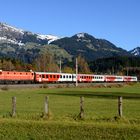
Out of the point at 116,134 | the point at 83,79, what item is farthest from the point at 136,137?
the point at 83,79

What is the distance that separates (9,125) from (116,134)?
18.3 ft

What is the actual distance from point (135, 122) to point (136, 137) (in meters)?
3.45

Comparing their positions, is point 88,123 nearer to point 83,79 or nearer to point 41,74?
point 41,74

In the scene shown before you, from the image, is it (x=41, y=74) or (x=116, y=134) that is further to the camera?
(x=41, y=74)

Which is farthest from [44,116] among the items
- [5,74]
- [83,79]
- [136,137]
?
[83,79]

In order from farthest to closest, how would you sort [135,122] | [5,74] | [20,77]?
[20,77], [5,74], [135,122]

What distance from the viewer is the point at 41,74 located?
108 meters

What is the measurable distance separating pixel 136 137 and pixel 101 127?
6.96 ft

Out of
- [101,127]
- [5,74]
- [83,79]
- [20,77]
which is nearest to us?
[101,127]

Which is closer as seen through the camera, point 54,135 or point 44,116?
point 54,135

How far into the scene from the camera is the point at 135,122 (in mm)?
23672

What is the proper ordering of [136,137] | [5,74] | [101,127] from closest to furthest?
[136,137], [101,127], [5,74]

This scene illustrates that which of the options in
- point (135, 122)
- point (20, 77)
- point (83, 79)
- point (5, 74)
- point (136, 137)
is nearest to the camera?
point (136, 137)

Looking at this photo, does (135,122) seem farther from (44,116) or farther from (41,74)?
(41,74)
